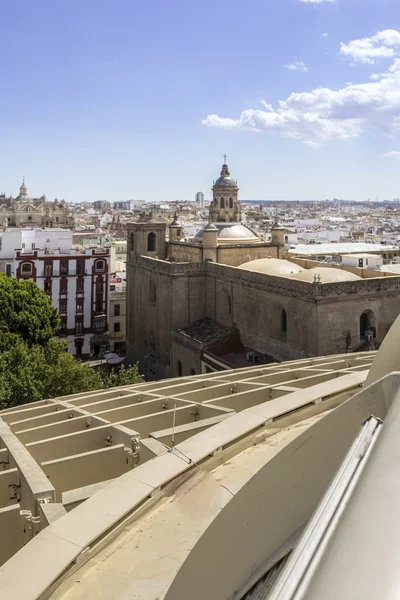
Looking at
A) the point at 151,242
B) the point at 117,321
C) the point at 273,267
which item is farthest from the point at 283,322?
the point at 117,321

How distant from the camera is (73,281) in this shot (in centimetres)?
4147

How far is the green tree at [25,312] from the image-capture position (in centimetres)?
2867

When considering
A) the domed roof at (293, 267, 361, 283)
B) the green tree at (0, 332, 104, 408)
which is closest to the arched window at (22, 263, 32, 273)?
the green tree at (0, 332, 104, 408)

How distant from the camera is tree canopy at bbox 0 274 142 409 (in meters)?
20.1

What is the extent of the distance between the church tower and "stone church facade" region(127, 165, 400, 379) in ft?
0.23

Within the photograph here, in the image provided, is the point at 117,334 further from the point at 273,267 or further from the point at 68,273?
the point at 273,267

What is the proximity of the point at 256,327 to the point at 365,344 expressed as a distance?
5444mm

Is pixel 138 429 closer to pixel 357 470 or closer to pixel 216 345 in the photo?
pixel 357 470

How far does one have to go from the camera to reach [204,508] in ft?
23.2

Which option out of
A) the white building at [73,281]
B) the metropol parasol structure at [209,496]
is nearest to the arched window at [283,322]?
the metropol parasol structure at [209,496]

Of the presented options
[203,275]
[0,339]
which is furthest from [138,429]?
[203,275]

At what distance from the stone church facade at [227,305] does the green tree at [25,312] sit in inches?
266

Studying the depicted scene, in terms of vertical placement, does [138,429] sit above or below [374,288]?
below

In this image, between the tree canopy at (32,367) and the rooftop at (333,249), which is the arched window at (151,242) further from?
the rooftop at (333,249)
